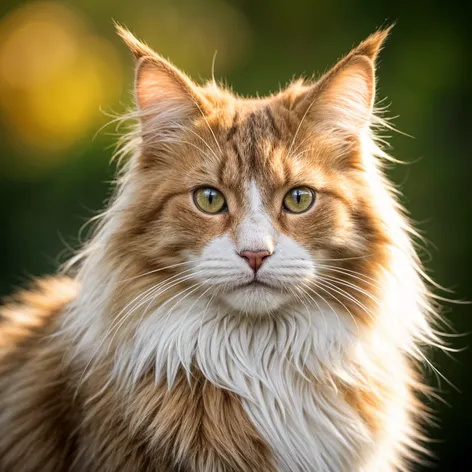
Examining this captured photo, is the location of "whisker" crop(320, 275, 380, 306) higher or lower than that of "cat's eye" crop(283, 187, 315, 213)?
lower

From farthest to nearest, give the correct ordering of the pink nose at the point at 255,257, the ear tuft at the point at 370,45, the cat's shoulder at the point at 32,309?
the cat's shoulder at the point at 32,309, the ear tuft at the point at 370,45, the pink nose at the point at 255,257

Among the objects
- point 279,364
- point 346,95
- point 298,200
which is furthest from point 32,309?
point 346,95

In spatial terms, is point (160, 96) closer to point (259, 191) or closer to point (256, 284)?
point (259, 191)

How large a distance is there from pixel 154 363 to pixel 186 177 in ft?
2.25

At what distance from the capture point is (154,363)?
8.68 feet

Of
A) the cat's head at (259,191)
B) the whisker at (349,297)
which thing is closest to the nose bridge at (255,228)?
the cat's head at (259,191)

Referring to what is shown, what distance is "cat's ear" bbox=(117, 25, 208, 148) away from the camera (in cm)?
264

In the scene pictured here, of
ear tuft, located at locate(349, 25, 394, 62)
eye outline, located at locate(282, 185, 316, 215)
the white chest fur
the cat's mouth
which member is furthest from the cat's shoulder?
ear tuft, located at locate(349, 25, 394, 62)

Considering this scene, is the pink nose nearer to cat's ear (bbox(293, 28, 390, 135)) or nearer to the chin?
the chin

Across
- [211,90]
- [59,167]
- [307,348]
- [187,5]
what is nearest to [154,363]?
[307,348]

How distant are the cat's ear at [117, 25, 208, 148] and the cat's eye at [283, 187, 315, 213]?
51 centimetres

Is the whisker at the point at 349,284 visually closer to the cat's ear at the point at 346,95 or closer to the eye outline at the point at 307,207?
the eye outline at the point at 307,207

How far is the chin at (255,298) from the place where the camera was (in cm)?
247

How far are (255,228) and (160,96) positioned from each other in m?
0.69
